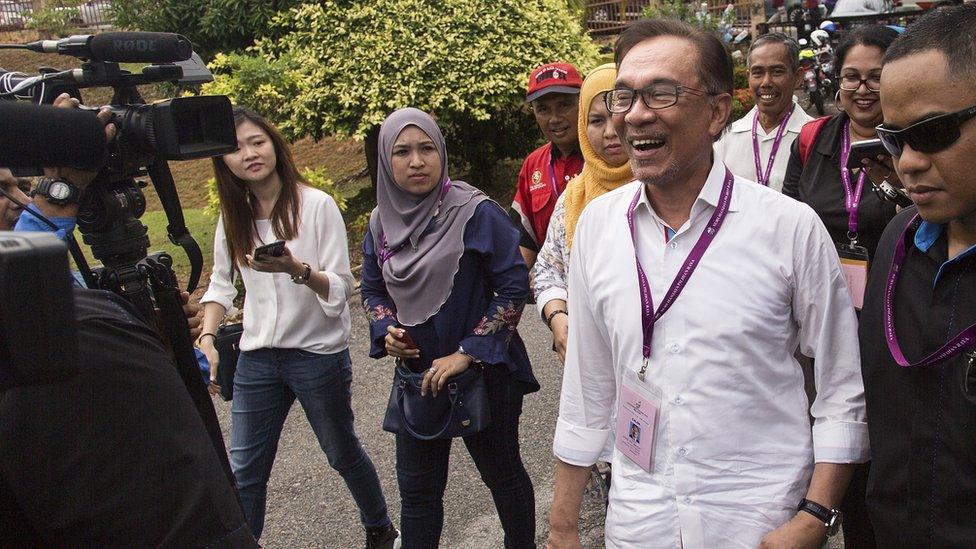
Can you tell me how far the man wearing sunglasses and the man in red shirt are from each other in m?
2.07

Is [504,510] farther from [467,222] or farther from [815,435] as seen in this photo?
[815,435]

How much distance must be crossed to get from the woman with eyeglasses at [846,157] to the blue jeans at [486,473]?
1362 mm

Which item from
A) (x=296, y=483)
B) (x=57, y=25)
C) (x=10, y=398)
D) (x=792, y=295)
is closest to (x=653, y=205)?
(x=792, y=295)

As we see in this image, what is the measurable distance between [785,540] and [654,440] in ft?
1.20

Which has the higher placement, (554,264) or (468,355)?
(554,264)

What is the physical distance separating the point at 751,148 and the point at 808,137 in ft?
2.23

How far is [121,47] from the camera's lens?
2189mm

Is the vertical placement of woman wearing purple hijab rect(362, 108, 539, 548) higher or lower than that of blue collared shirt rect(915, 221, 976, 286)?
lower

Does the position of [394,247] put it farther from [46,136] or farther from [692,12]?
[692,12]

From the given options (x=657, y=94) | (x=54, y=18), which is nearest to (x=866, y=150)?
(x=657, y=94)

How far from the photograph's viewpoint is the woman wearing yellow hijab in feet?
11.1

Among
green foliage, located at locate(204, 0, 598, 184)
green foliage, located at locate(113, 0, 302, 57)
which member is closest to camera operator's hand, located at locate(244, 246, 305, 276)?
green foliage, located at locate(204, 0, 598, 184)

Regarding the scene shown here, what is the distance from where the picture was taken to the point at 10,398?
136 cm

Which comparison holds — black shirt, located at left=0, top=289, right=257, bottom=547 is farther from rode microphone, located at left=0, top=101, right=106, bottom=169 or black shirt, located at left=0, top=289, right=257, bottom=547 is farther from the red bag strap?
the red bag strap
